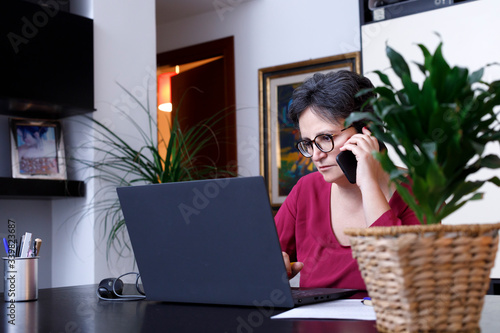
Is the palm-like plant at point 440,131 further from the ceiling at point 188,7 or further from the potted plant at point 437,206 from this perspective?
the ceiling at point 188,7

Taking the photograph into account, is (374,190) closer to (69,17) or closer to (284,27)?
(69,17)

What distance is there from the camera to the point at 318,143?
5.99ft

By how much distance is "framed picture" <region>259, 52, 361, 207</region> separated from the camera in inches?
151

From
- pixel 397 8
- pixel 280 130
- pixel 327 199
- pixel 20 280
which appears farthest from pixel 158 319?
pixel 280 130

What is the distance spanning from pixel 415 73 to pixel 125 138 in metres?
1.56

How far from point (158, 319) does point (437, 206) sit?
0.61 m

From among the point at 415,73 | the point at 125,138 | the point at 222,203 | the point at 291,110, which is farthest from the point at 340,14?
the point at 222,203

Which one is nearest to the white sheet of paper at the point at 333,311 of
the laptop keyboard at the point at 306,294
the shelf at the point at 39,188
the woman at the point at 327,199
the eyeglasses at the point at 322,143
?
the laptop keyboard at the point at 306,294

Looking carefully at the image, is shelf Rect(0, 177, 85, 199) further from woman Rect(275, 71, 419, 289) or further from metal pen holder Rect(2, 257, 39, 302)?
woman Rect(275, 71, 419, 289)

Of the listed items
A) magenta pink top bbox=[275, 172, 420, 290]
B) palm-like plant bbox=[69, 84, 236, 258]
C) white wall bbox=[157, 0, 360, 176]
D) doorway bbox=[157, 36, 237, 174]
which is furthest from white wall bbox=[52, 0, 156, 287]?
magenta pink top bbox=[275, 172, 420, 290]

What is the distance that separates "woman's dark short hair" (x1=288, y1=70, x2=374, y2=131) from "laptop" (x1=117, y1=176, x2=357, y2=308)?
0.64 m

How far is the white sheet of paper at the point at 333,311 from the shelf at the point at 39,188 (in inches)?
75.0

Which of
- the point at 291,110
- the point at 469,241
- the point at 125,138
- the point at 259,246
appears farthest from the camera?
the point at 125,138

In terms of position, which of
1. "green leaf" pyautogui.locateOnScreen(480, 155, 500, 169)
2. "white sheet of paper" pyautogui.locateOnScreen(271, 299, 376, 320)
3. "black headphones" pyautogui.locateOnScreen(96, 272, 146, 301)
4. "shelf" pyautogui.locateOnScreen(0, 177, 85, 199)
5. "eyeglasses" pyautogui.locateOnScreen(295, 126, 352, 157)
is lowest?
"black headphones" pyautogui.locateOnScreen(96, 272, 146, 301)
